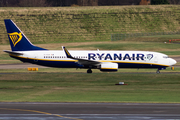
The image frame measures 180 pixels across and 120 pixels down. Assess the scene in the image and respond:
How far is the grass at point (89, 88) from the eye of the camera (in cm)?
2825

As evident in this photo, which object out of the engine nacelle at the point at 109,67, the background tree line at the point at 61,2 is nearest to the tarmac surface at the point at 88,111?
the engine nacelle at the point at 109,67

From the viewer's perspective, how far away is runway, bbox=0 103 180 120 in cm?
2030

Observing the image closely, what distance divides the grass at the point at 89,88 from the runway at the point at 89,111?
2.48 metres

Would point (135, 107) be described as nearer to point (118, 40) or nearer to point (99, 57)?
point (99, 57)

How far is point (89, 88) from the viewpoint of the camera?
114ft

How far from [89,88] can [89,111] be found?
12570mm

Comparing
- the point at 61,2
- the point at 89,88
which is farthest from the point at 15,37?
the point at 61,2

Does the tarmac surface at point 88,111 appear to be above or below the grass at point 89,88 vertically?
above

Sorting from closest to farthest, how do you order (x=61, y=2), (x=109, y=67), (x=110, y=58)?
(x=109, y=67) < (x=110, y=58) < (x=61, y=2)

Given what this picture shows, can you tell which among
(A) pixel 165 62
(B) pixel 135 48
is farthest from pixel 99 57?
(B) pixel 135 48

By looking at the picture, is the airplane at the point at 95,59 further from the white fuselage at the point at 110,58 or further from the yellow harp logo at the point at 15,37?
the yellow harp logo at the point at 15,37

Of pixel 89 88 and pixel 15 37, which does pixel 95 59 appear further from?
pixel 15 37

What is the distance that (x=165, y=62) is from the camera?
45688mm

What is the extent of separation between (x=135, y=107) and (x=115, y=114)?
2859 mm
